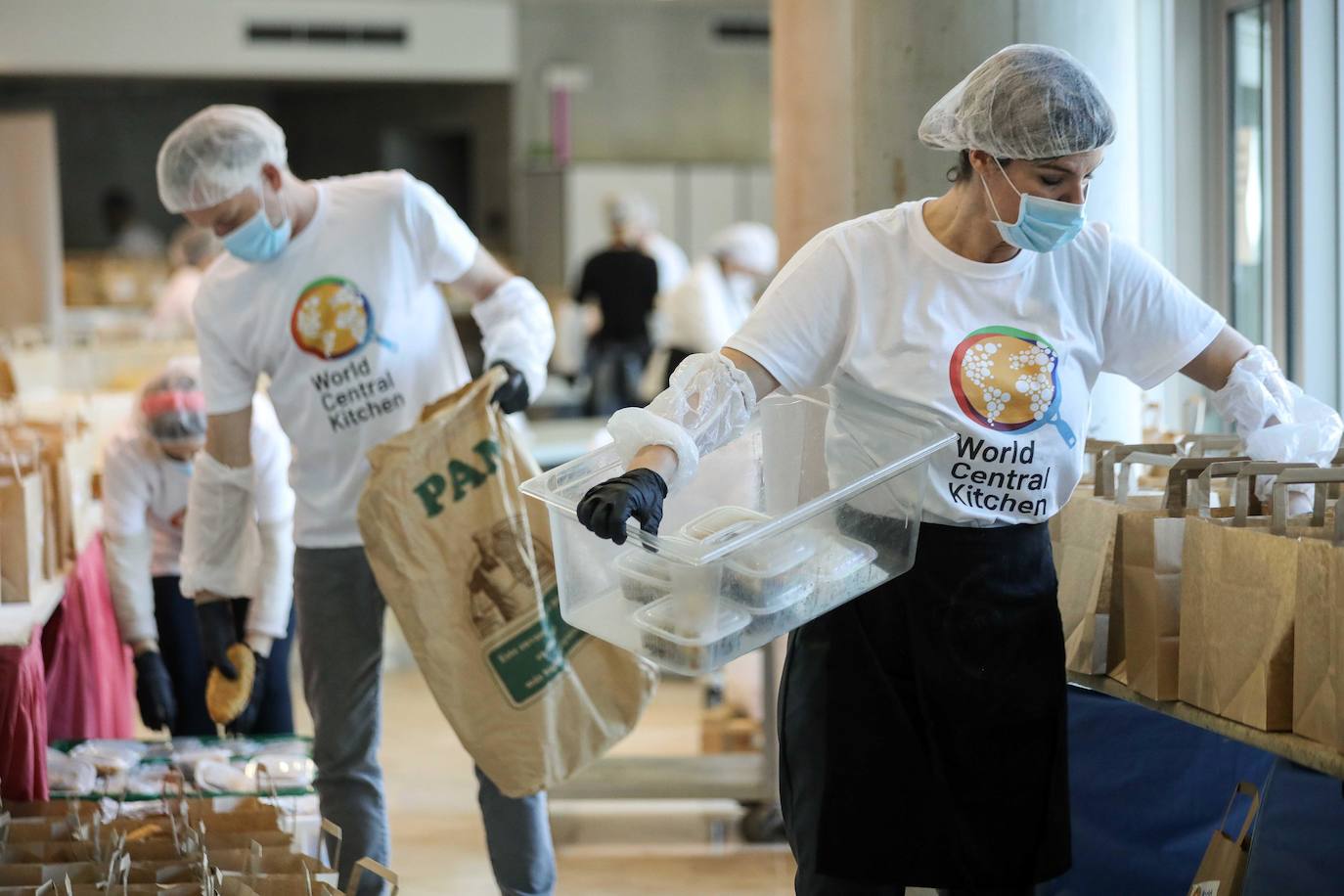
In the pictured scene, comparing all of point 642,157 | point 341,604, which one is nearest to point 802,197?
point 341,604

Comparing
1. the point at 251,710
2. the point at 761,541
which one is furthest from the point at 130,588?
the point at 761,541

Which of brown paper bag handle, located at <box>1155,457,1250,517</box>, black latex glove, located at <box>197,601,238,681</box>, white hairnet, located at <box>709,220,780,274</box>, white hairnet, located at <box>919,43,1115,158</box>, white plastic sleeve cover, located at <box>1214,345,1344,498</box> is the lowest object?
black latex glove, located at <box>197,601,238,681</box>

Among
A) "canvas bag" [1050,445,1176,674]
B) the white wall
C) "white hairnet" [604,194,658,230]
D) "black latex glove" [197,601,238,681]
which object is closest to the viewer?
"canvas bag" [1050,445,1176,674]

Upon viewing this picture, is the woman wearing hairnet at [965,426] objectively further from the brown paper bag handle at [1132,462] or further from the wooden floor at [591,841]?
the wooden floor at [591,841]

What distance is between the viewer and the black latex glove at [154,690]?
331 centimetres

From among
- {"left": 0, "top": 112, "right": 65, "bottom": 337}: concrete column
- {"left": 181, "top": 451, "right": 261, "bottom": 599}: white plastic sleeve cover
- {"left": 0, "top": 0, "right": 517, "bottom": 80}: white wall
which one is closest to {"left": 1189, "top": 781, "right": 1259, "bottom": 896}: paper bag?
{"left": 181, "top": 451, "right": 261, "bottom": 599}: white plastic sleeve cover

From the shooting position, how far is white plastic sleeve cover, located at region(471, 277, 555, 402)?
2641mm

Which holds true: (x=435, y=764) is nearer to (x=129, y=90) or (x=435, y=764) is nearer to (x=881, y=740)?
(x=881, y=740)

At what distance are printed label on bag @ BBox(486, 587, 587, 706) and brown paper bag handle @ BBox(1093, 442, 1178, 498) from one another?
86cm

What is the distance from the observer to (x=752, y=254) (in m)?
7.62

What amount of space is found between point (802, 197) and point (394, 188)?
1.68 metres

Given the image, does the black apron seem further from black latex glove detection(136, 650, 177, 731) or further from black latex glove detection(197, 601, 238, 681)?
black latex glove detection(136, 650, 177, 731)

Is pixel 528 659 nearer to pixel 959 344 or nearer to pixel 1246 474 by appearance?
pixel 959 344

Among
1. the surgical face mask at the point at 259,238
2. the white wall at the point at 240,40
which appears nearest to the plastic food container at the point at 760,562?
the surgical face mask at the point at 259,238
